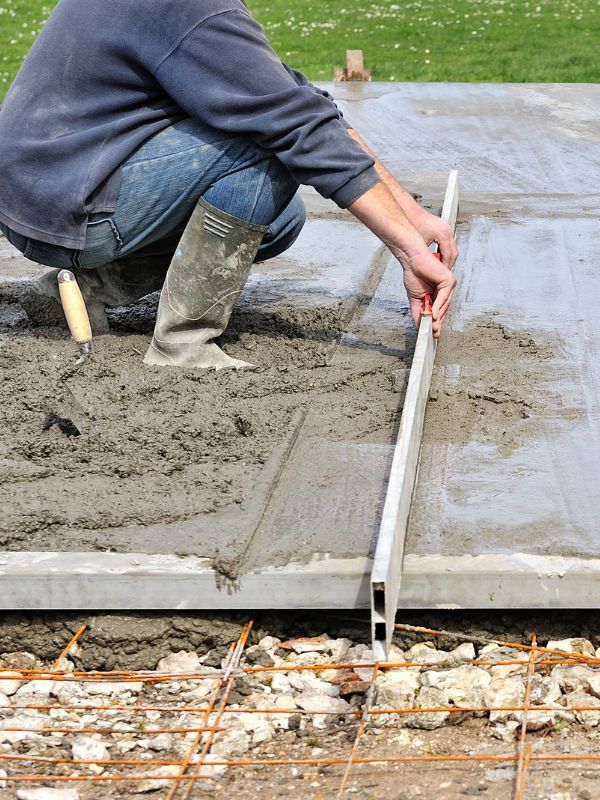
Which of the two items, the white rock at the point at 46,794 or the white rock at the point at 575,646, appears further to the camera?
the white rock at the point at 575,646

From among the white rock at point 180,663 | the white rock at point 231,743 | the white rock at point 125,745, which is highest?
the white rock at point 231,743

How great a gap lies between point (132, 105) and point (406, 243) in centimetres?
90

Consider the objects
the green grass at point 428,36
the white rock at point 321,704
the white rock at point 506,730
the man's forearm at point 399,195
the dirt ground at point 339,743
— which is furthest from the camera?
the green grass at point 428,36

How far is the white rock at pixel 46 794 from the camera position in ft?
5.73

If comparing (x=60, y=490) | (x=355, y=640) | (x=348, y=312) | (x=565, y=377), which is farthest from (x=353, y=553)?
(x=348, y=312)

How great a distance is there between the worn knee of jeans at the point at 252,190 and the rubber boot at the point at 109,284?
49cm

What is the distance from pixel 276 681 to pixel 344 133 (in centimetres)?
147

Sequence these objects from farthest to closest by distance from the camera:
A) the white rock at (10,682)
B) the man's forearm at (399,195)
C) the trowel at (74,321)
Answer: the trowel at (74,321), the man's forearm at (399,195), the white rock at (10,682)

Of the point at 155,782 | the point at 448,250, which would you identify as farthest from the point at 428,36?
the point at 155,782

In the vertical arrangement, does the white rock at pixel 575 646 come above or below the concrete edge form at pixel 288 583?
below

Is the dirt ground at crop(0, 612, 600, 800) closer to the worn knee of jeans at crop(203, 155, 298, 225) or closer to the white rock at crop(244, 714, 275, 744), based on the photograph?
the white rock at crop(244, 714, 275, 744)

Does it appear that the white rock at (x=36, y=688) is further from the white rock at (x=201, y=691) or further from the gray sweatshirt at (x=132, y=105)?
the gray sweatshirt at (x=132, y=105)

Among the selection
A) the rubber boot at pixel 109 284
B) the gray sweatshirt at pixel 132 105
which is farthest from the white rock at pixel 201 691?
the rubber boot at pixel 109 284

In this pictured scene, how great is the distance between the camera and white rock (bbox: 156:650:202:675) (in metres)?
2.12
